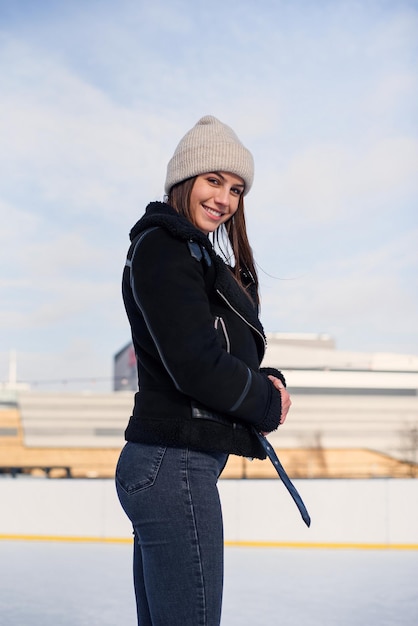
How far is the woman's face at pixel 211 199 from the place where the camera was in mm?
1242

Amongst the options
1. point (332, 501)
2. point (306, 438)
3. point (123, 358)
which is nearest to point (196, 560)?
point (332, 501)

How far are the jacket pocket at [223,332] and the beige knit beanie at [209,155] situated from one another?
25 cm

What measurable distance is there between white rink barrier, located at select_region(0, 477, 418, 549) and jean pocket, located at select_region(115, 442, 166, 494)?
6634mm

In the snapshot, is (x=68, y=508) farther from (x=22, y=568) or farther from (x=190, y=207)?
(x=190, y=207)

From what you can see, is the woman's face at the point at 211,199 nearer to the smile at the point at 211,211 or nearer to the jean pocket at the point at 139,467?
the smile at the point at 211,211

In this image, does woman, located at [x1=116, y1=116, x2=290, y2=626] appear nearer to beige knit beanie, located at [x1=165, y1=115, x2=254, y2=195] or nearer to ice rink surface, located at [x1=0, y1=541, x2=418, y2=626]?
beige knit beanie, located at [x1=165, y1=115, x2=254, y2=195]

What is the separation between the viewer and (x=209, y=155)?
124 centimetres

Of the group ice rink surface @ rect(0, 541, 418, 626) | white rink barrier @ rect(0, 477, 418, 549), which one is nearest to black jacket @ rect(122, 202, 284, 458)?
ice rink surface @ rect(0, 541, 418, 626)

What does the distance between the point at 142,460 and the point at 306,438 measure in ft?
120

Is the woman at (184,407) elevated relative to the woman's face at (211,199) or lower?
lower

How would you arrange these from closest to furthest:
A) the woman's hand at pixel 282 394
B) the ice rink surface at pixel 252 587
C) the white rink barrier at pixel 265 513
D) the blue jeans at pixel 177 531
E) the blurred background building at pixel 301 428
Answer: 1. the blue jeans at pixel 177 531
2. the woman's hand at pixel 282 394
3. the ice rink surface at pixel 252 587
4. the white rink barrier at pixel 265 513
5. the blurred background building at pixel 301 428

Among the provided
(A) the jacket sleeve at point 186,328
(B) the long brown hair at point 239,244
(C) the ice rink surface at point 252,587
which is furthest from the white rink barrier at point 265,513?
(A) the jacket sleeve at point 186,328

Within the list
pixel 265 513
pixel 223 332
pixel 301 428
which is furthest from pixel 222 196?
pixel 301 428

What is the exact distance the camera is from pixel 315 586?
4918mm
